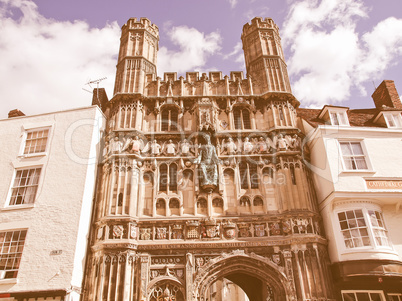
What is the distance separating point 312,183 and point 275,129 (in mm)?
3440

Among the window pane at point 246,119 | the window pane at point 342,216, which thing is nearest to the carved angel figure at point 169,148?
the window pane at point 246,119

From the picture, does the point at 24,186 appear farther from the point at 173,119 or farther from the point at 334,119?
the point at 334,119

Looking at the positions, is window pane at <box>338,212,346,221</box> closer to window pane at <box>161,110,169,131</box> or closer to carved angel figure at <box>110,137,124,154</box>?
window pane at <box>161,110,169,131</box>

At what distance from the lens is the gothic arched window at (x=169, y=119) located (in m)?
19.6

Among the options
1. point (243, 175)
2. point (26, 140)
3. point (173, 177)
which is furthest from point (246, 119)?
point (26, 140)

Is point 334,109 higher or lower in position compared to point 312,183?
higher

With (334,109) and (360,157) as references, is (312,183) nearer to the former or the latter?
(360,157)

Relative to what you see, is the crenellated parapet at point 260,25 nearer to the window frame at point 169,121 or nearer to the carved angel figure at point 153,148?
the window frame at point 169,121

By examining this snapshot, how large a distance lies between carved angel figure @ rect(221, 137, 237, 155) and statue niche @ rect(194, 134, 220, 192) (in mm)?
559

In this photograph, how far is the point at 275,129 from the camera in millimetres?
18484

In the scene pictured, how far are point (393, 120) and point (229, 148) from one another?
9.23 metres

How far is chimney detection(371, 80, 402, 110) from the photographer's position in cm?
2138

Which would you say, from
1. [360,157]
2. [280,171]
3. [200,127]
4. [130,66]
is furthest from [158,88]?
[360,157]

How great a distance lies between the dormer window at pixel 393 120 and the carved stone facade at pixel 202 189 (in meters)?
4.94
